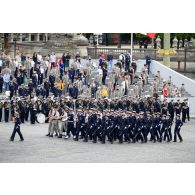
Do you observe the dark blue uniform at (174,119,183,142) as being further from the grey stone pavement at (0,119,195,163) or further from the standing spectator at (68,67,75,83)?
the standing spectator at (68,67,75,83)

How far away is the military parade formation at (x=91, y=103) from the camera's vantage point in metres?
36.4

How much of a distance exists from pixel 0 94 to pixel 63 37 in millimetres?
5518

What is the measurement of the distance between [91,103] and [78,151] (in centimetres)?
399

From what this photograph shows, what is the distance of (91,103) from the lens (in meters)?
38.6

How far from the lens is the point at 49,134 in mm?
36938

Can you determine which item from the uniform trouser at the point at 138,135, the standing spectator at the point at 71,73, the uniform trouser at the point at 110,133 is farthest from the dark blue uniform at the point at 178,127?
the standing spectator at the point at 71,73

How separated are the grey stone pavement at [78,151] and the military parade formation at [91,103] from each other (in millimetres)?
430

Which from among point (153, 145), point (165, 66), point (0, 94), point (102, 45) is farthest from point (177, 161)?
point (102, 45)

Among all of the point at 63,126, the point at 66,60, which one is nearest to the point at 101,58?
the point at 66,60

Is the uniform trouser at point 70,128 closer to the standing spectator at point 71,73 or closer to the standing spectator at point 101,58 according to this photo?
the standing spectator at point 71,73

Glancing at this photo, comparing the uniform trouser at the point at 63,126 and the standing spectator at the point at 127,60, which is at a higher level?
the standing spectator at the point at 127,60

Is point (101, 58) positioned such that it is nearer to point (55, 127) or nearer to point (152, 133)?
point (55, 127)

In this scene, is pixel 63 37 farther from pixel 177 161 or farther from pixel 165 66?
pixel 177 161

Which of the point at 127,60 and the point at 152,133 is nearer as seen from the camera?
the point at 152,133
